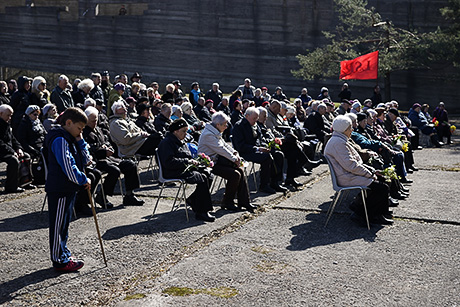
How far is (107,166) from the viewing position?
28.0 ft

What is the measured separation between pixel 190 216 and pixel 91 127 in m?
2.16

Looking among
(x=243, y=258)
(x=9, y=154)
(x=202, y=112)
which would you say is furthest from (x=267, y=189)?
(x=202, y=112)

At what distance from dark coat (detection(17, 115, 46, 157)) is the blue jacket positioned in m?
4.44

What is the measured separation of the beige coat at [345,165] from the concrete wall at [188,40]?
1897cm

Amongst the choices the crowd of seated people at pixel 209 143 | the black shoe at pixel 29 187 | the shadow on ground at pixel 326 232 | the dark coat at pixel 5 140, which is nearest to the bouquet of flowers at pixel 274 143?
the crowd of seated people at pixel 209 143

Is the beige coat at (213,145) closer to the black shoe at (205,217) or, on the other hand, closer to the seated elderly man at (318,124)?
the black shoe at (205,217)

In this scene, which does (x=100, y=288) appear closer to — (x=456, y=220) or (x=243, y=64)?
(x=456, y=220)

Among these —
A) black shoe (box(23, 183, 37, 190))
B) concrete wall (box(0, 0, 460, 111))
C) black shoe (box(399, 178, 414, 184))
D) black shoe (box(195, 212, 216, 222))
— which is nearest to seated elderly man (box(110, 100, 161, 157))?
black shoe (box(23, 183, 37, 190))

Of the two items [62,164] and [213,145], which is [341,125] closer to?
[213,145]

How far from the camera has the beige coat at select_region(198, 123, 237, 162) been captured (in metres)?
A: 8.37

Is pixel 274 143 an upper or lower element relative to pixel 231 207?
upper

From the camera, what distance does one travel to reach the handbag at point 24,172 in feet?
31.1

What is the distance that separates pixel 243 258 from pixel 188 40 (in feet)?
73.9

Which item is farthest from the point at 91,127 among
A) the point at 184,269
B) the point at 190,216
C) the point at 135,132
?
the point at 184,269
